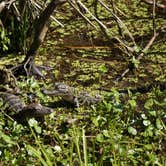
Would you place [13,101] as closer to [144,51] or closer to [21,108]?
[21,108]

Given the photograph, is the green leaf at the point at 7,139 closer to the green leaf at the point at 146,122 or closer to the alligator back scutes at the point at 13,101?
the alligator back scutes at the point at 13,101

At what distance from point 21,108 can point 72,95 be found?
1.12ft

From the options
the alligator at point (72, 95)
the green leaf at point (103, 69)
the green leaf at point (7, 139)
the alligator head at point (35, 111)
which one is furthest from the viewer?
the green leaf at point (103, 69)

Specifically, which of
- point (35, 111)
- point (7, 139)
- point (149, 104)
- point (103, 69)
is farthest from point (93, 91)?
point (7, 139)

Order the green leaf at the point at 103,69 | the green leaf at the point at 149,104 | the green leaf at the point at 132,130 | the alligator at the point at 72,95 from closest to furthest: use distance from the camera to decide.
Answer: the green leaf at the point at 132,130
the green leaf at the point at 149,104
the alligator at the point at 72,95
the green leaf at the point at 103,69

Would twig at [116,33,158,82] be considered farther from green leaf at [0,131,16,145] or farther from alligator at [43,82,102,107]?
green leaf at [0,131,16,145]

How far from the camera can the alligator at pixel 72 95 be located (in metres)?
3.26

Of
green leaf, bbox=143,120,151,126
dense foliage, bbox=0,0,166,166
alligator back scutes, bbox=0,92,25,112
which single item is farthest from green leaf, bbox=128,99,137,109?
alligator back scutes, bbox=0,92,25,112

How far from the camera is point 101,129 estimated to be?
298cm

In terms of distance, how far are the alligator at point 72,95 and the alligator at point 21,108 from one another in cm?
22

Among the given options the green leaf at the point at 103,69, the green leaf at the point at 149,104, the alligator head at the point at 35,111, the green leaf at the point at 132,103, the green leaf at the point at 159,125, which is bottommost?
the green leaf at the point at 159,125

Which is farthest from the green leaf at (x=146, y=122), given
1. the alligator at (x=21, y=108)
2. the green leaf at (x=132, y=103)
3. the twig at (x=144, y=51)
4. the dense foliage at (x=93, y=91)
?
the twig at (x=144, y=51)

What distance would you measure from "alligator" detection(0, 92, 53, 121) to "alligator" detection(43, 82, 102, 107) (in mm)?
221

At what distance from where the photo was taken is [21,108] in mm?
3156
